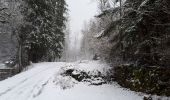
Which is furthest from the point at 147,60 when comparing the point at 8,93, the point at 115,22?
the point at 8,93

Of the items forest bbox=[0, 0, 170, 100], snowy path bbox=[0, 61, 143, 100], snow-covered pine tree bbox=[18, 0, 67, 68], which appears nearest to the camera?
forest bbox=[0, 0, 170, 100]

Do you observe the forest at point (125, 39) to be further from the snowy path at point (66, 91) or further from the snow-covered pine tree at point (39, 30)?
the snowy path at point (66, 91)

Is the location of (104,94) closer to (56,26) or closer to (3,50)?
(56,26)

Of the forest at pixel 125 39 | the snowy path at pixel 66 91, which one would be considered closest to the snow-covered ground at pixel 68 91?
the snowy path at pixel 66 91

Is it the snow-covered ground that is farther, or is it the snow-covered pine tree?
the snow-covered pine tree

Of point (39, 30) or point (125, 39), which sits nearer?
point (125, 39)

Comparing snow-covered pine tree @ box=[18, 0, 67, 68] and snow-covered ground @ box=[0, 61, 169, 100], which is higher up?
snow-covered pine tree @ box=[18, 0, 67, 68]

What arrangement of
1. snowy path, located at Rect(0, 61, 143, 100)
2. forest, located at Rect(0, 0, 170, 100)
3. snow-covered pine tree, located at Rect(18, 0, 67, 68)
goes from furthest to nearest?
snow-covered pine tree, located at Rect(18, 0, 67, 68), snowy path, located at Rect(0, 61, 143, 100), forest, located at Rect(0, 0, 170, 100)

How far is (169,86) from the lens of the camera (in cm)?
1034

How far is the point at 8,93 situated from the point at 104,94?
5016 millimetres

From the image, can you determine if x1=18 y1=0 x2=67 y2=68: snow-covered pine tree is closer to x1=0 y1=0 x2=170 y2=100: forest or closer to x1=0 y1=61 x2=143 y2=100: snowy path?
x1=0 y1=0 x2=170 y2=100: forest

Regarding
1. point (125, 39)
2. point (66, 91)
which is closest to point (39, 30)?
point (66, 91)

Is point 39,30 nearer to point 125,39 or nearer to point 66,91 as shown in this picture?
point 66,91

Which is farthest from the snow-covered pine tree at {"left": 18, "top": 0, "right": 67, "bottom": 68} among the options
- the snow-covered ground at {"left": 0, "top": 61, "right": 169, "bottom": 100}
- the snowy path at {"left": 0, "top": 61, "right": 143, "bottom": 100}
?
the snowy path at {"left": 0, "top": 61, "right": 143, "bottom": 100}
